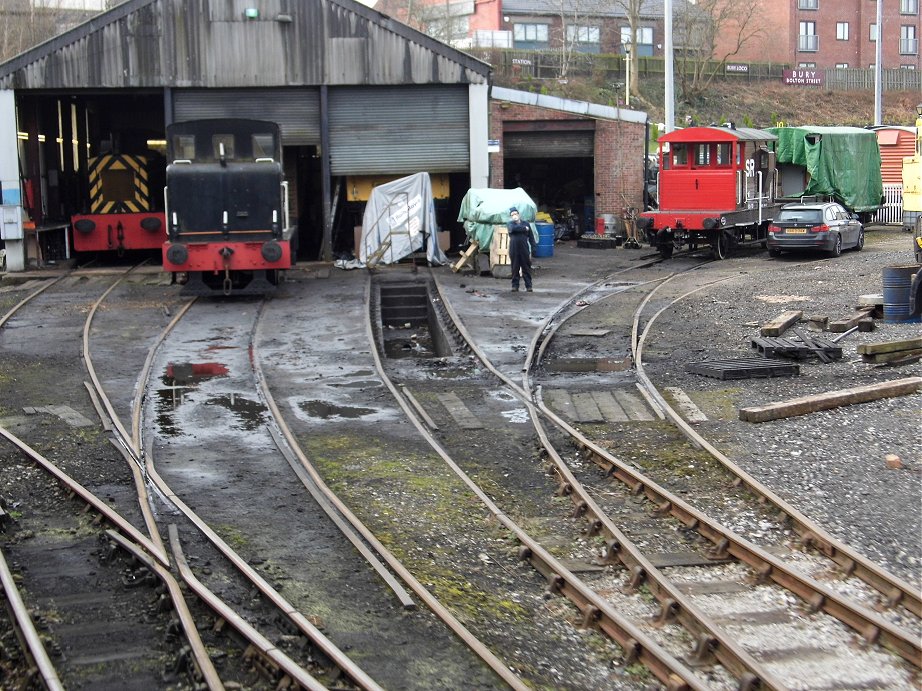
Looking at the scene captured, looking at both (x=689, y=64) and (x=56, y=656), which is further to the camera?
(x=689, y=64)

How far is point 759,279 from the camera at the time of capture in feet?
78.8

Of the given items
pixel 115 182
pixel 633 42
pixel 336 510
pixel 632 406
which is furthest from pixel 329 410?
pixel 633 42

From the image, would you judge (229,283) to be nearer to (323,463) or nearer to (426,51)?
(426,51)

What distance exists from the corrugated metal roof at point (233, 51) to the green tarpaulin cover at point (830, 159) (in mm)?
11617

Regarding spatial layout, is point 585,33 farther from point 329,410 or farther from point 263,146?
point 329,410

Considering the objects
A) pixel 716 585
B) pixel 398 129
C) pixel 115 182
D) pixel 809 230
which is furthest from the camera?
pixel 115 182

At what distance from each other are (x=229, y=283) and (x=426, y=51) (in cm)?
890

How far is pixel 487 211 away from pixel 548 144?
903 centimetres

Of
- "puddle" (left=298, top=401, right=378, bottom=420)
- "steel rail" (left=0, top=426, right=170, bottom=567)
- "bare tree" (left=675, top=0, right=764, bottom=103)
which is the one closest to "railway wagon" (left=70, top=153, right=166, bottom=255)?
"puddle" (left=298, top=401, right=378, bottom=420)

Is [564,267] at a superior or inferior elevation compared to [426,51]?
inferior

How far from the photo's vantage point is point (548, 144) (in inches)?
1326

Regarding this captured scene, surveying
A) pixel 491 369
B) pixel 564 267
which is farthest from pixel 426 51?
pixel 491 369

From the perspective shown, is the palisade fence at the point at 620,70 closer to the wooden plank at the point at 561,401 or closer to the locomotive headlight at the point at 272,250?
the locomotive headlight at the point at 272,250

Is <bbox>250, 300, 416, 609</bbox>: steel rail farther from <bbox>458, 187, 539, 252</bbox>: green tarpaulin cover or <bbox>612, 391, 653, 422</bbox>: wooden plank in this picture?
<bbox>458, 187, 539, 252</bbox>: green tarpaulin cover
